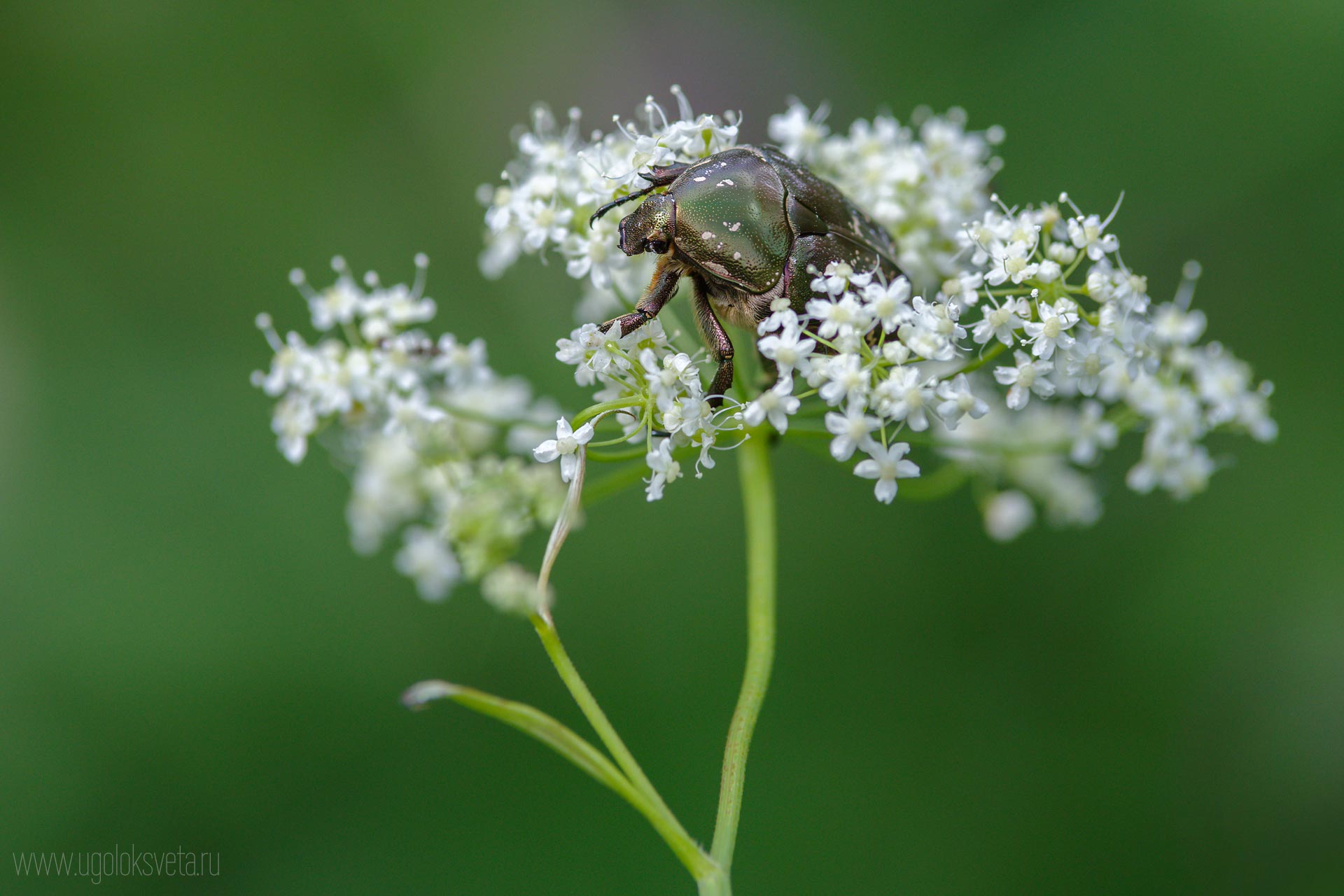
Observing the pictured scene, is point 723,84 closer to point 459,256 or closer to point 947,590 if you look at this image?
point 459,256

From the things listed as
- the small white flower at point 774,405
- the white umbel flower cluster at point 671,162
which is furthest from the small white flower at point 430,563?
the small white flower at point 774,405

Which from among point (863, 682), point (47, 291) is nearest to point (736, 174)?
point (863, 682)

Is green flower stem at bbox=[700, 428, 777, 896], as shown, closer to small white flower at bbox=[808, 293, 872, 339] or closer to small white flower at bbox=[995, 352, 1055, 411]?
small white flower at bbox=[808, 293, 872, 339]

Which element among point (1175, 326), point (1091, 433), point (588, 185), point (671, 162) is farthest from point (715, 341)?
point (1175, 326)

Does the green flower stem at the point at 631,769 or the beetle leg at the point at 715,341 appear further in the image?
the beetle leg at the point at 715,341

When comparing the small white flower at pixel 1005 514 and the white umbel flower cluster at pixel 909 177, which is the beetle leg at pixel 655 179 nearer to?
the white umbel flower cluster at pixel 909 177

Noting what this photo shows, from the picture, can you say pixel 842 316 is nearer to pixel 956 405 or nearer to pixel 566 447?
pixel 956 405
